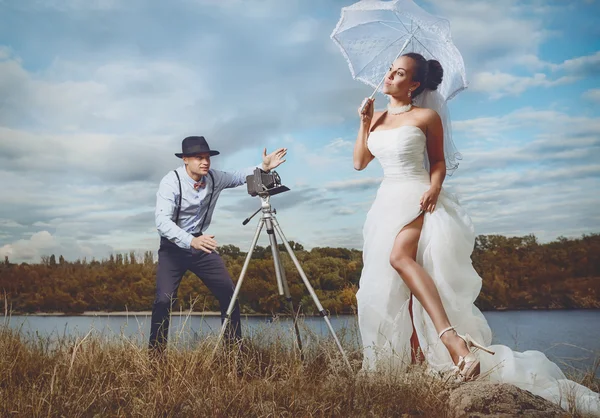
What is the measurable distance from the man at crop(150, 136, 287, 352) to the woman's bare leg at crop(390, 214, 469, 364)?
1.44 m

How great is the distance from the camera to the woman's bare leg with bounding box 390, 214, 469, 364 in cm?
429

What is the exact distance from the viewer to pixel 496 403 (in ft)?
12.3

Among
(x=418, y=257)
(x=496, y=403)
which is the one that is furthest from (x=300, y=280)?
(x=496, y=403)

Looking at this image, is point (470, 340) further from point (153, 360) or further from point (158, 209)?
point (158, 209)

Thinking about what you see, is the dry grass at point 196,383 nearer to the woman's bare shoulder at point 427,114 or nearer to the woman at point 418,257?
the woman at point 418,257

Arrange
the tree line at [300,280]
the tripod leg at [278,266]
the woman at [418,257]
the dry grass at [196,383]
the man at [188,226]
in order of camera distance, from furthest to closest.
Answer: the tree line at [300,280] < the man at [188,226] < the tripod leg at [278,266] < the woman at [418,257] < the dry grass at [196,383]

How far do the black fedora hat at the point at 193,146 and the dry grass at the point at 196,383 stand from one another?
176cm

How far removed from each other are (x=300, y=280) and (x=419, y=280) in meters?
5.56

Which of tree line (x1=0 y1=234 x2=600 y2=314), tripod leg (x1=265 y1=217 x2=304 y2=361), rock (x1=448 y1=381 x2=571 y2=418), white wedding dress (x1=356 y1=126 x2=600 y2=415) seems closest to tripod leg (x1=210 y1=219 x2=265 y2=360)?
tripod leg (x1=265 y1=217 x2=304 y2=361)

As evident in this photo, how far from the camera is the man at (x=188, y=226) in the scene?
17.2ft

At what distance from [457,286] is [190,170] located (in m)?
2.63

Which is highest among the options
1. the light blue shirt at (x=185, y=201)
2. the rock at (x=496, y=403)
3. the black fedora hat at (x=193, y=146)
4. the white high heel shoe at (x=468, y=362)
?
the black fedora hat at (x=193, y=146)

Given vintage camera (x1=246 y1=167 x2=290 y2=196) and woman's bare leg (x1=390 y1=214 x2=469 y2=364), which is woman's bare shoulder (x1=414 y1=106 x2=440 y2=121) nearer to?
woman's bare leg (x1=390 y1=214 x2=469 y2=364)

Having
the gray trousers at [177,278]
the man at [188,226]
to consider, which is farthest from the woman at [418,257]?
the gray trousers at [177,278]
